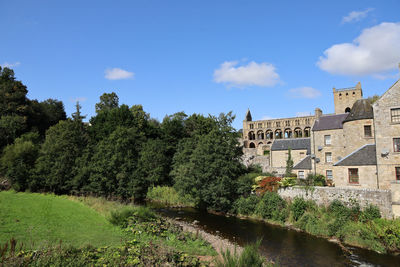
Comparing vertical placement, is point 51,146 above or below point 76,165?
above

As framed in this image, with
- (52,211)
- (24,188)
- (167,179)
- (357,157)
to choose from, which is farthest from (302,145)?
(24,188)

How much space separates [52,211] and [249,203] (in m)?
16.5

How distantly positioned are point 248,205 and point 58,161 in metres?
24.5

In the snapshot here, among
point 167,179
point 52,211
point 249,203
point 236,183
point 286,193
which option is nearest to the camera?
point 52,211

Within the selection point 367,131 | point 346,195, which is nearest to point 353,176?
point 346,195

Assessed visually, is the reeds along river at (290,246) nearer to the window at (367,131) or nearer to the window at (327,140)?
the window at (367,131)

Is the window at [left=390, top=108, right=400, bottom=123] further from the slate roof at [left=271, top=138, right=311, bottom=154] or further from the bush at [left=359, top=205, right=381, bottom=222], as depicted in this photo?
the slate roof at [left=271, top=138, right=311, bottom=154]

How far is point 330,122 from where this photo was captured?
90.4 feet

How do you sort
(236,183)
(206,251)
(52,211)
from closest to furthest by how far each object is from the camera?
(206,251) < (52,211) < (236,183)

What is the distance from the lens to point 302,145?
116 ft

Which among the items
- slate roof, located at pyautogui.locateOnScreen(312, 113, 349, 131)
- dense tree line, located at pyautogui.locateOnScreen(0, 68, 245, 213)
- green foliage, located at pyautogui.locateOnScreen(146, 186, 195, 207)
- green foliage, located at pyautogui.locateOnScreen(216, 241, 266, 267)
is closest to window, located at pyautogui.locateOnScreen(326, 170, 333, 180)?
slate roof, located at pyautogui.locateOnScreen(312, 113, 349, 131)

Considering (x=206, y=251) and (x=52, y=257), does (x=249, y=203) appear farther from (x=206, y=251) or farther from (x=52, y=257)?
(x=52, y=257)

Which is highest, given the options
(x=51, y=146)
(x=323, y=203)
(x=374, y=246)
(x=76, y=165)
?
(x=51, y=146)

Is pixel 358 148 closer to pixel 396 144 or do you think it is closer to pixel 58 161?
pixel 396 144
